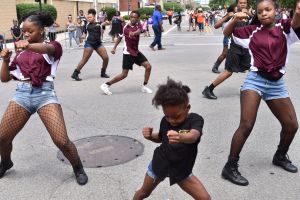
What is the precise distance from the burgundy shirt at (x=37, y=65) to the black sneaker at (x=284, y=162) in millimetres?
2506

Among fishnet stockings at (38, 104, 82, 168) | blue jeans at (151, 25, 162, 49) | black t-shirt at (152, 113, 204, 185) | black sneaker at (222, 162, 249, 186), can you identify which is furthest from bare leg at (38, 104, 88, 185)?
blue jeans at (151, 25, 162, 49)

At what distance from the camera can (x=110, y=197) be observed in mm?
4004

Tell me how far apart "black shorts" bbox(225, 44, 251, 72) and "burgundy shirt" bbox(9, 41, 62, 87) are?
4.34 meters

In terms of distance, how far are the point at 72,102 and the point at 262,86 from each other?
15.0 feet

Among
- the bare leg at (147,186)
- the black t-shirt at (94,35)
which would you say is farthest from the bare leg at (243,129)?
the black t-shirt at (94,35)

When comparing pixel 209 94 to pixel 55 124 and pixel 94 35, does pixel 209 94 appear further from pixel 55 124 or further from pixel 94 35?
pixel 55 124

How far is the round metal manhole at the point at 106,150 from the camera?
4879mm

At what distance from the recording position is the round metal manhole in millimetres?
4879

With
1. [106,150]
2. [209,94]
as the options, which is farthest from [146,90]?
[106,150]

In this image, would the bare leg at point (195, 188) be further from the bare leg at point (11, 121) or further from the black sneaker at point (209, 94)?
the black sneaker at point (209, 94)

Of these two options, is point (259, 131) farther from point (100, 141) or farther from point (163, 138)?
point (163, 138)

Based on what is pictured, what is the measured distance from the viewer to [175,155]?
3127 millimetres

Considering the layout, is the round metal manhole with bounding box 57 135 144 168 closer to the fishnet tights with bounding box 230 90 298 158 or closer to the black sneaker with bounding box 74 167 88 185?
the black sneaker with bounding box 74 167 88 185

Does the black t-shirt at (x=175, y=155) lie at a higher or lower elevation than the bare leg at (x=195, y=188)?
higher
